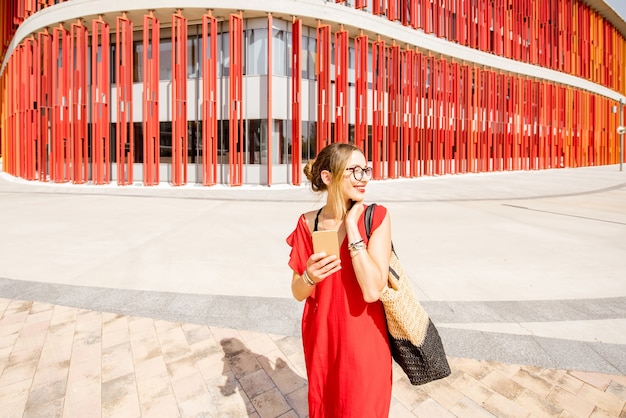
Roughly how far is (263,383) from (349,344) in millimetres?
1310

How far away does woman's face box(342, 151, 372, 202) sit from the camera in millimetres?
1554

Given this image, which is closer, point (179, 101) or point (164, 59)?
point (179, 101)

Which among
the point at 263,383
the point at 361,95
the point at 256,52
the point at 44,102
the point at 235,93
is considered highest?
the point at 256,52

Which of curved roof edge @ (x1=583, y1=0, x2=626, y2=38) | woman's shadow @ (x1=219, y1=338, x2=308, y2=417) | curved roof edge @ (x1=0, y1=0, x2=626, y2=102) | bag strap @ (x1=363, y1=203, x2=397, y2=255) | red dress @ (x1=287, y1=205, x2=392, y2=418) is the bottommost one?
woman's shadow @ (x1=219, y1=338, x2=308, y2=417)

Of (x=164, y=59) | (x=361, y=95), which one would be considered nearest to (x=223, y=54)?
(x=164, y=59)

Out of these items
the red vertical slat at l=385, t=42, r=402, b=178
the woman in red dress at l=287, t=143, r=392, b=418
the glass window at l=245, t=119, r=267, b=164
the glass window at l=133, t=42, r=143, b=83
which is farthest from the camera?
the red vertical slat at l=385, t=42, r=402, b=178

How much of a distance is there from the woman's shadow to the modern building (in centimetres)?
1520

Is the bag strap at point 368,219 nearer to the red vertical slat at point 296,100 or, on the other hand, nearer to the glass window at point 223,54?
the red vertical slat at point 296,100

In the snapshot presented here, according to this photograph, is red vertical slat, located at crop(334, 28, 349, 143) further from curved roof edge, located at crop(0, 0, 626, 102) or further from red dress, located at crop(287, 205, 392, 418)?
red dress, located at crop(287, 205, 392, 418)

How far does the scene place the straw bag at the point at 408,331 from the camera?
5.15 feet

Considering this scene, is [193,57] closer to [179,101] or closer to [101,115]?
[179,101]

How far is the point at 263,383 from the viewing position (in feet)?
8.64

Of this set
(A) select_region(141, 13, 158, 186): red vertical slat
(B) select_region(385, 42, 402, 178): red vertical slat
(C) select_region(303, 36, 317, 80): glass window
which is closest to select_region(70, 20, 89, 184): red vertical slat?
(A) select_region(141, 13, 158, 186): red vertical slat

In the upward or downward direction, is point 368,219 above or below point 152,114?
below
